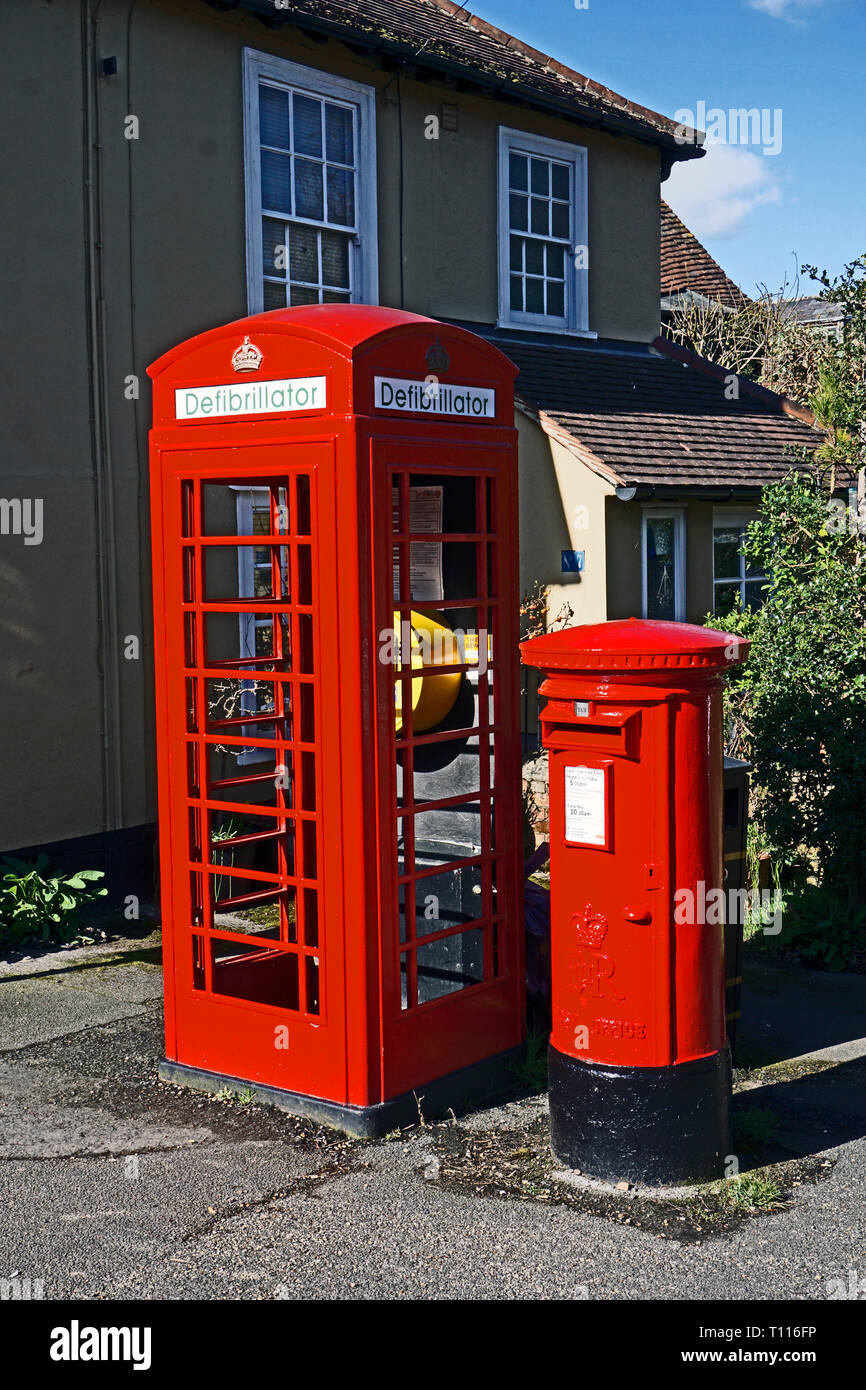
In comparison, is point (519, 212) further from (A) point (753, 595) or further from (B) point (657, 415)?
(A) point (753, 595)

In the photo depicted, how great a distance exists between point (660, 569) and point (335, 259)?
13.4 feet

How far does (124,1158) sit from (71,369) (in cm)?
550

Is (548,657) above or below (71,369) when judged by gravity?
below

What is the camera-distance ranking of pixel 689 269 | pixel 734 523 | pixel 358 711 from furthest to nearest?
pixel 689 269 → pixel 734 523 → pixel 358 711

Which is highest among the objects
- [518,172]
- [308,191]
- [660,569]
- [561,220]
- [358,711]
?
[518,172]

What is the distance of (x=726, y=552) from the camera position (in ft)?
44.8

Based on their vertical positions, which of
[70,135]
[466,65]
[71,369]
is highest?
[466,65]

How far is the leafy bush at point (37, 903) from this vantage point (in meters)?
8.17

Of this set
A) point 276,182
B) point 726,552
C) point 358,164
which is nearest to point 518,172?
point 358,164

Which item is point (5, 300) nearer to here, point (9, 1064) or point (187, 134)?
point (187, 134)

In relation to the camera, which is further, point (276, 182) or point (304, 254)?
point (304, 254)

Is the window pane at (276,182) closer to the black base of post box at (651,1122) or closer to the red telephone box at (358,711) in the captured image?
the red telephone box at (358,711)

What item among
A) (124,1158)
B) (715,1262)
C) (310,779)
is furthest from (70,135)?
(715,1262)

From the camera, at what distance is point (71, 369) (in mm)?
8906
